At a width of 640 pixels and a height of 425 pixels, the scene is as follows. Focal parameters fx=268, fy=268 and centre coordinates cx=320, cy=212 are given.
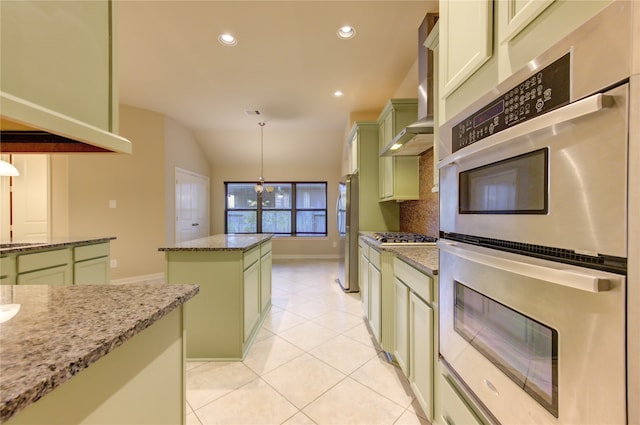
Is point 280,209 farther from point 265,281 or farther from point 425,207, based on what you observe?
point 425,207

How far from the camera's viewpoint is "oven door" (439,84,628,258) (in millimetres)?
460

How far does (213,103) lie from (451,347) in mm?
4595

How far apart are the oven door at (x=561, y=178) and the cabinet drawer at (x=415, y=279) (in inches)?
23.2

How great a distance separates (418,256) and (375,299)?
0.86 m

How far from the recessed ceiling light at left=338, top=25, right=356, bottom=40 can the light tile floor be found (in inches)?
116

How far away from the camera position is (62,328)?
60 cm

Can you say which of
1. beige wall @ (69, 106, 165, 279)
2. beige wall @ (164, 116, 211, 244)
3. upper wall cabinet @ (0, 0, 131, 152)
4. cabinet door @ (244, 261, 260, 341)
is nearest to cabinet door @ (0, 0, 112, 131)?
upper wall cabinet @ (0, 0, 131, 152)

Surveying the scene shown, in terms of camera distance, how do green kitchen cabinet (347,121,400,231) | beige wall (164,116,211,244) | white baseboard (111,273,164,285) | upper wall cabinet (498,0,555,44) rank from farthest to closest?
beige wall (164,116,211,244), white baseboard (111,273,164,285), green kitchen cabinet (347,121,400,231), upper wall cabinet (498,0,555,44)

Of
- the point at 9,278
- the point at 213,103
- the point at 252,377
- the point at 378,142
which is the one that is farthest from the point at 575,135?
the point at 213,103

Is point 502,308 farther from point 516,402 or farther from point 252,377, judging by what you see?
point 252,377

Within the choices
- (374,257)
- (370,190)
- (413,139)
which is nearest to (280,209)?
(370,190)

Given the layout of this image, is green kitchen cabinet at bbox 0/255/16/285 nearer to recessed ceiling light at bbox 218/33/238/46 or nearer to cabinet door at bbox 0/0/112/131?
cabinet door at bbox 0/0/112/131

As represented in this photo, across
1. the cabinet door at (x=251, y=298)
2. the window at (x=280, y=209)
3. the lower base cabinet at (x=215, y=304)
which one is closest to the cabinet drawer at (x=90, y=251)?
the lower base cabinet at (x=215, y=304)

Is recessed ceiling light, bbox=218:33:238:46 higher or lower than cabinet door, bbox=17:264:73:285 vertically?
higher
